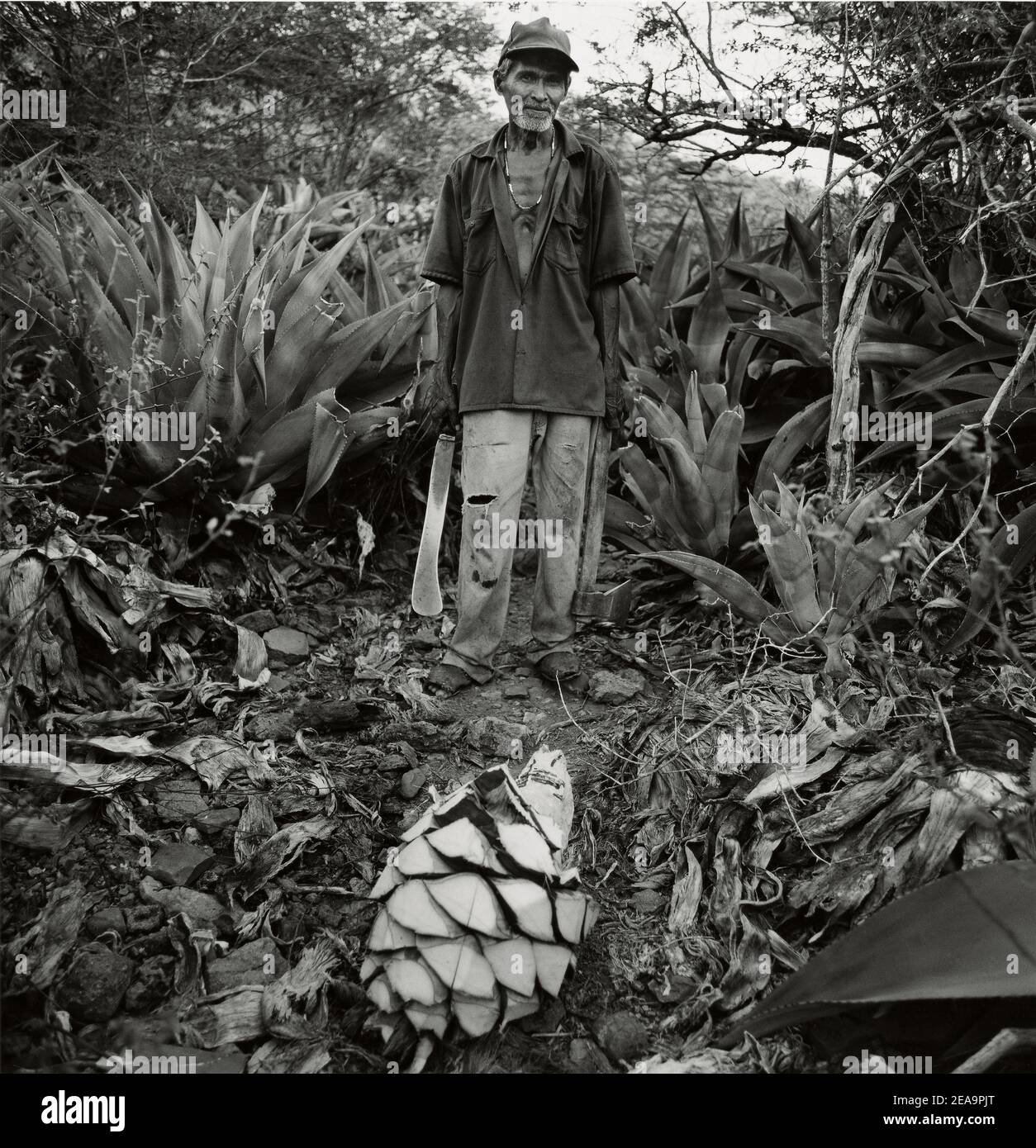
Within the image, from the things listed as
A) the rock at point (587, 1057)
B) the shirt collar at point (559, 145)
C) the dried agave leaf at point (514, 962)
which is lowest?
the rock at point (587, 1057)

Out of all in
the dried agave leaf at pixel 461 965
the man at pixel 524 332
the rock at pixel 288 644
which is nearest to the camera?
the dried agave leaf at pixel 461 965

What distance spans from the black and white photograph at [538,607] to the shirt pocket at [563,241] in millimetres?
13

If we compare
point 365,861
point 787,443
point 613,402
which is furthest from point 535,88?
point 365,861

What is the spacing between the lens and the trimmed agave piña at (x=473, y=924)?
1.84 m

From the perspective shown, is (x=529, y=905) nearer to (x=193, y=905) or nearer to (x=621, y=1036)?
(x=621, y=1036)

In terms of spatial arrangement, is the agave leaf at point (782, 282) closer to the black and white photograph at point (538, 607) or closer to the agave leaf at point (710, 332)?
the black and white photograph at point (538, 607)

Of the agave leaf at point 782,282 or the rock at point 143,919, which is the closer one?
the rock at point 143,919

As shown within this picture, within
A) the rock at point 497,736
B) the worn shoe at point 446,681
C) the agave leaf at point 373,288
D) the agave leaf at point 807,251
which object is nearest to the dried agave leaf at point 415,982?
the rock at point 497,736

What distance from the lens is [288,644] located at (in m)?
3.42

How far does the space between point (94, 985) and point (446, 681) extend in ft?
4.89

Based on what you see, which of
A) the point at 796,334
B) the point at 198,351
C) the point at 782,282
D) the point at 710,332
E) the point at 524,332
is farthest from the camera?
the point at 782,282

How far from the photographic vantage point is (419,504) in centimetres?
423

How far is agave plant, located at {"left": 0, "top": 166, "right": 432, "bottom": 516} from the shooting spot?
337 cm
